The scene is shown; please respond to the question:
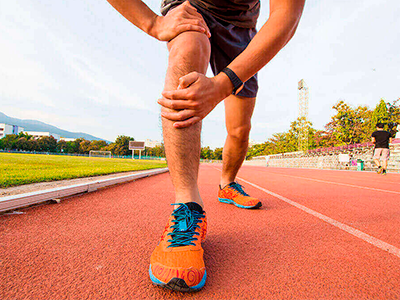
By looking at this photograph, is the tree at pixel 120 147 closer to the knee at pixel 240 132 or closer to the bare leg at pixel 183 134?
the knee at pixel 240 132

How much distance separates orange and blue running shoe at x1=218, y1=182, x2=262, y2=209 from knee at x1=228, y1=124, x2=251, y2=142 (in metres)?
0.52

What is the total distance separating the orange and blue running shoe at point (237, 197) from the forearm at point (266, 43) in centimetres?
136

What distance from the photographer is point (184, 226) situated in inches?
43.1

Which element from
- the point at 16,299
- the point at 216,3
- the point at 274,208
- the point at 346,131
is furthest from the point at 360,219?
the point at 346,131

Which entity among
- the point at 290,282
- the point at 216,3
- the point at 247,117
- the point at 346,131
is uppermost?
the point at 346,131

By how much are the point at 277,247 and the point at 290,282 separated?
1.19 feet

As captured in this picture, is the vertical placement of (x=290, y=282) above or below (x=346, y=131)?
below

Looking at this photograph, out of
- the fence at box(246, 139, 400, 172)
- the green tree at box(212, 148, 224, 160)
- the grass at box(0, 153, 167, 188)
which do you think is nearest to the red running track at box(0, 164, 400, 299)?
the grass at box(0, 153, 167, 188)

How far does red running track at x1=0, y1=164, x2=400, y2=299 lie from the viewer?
834mm

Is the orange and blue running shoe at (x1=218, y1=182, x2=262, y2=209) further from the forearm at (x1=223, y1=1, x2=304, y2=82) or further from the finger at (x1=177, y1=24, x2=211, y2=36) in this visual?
the finger at (x1=177, y1=24, x2=211, y2=36)

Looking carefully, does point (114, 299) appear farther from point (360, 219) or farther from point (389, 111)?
point (389, 111)

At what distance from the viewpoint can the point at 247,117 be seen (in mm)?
2355

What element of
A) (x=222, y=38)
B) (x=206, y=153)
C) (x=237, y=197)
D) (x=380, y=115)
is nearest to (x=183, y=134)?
(x=222, y=38)

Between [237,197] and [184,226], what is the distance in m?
1.27
